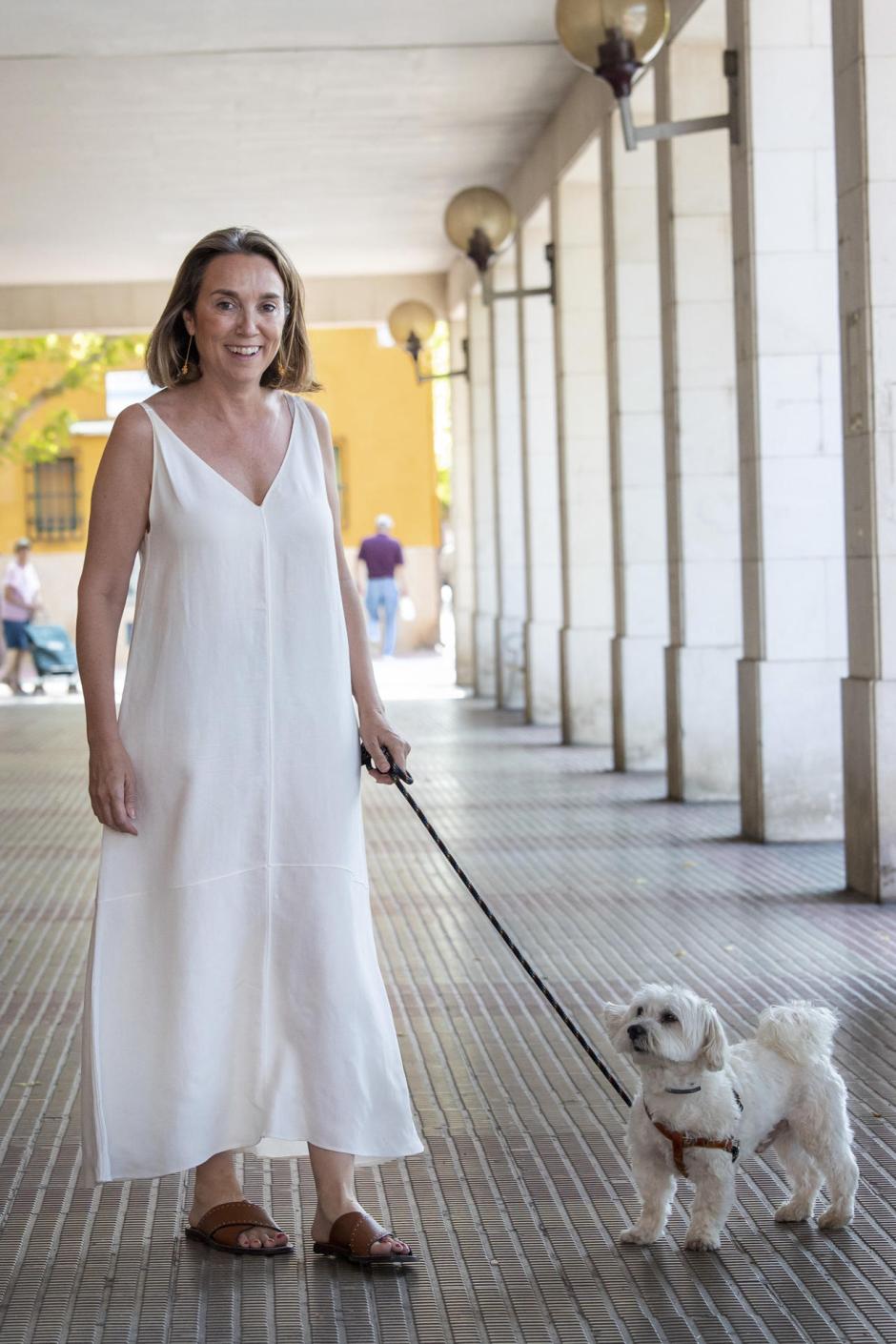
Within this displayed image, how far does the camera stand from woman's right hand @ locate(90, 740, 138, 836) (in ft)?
11.5

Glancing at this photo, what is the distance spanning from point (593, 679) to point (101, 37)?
5.90 meters

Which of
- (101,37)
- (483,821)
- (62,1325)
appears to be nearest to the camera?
(62,1325)

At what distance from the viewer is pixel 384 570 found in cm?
2780

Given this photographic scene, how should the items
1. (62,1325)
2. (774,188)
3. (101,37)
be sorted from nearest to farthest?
(62,1325) → (774,188) → (101,37)

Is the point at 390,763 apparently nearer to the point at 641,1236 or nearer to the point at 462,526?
the point at 641,1236

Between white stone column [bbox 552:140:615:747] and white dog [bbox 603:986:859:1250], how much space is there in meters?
11.0

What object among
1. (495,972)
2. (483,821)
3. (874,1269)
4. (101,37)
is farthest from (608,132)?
(874,1269)

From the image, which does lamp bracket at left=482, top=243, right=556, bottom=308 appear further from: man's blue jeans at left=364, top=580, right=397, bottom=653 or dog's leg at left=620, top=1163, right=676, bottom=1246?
man's blue jeans at left=364, top=580, right=397, bottom=653

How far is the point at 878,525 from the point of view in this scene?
Result: 745cm

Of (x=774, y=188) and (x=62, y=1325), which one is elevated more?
(x=774, y=188)

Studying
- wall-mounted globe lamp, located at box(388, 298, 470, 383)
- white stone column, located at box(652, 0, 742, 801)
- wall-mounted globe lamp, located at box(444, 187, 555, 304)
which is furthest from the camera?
wall-mounted globe lamp, located at box(388, 298, 470, 383)

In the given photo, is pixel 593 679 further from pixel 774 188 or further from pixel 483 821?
pixel 774 188

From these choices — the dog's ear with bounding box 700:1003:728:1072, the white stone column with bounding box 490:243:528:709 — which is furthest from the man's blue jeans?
the dog's ear with bounding box 700:1003:728:1072

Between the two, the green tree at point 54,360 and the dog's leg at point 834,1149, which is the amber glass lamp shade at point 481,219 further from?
the green tree at point 54,360
